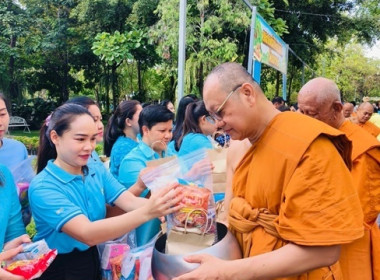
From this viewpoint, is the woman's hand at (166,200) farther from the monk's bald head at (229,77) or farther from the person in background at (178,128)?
the person in background at (178,128)

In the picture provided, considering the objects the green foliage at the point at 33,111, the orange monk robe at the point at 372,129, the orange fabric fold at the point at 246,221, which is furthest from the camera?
the green foliage at the point at 33,111

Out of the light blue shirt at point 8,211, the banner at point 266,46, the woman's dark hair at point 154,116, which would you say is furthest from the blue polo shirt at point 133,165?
the banner at point 266,46

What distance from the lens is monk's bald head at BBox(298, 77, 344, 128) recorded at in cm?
239

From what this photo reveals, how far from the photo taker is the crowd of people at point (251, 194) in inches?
50.2

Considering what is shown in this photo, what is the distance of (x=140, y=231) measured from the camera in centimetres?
268

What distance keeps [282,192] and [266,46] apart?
883cm

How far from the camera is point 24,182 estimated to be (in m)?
2.31

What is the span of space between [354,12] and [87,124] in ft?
62.0

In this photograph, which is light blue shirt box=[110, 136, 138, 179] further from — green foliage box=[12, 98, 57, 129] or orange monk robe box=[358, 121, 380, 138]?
green foliage box=[12, 98, 57, 129]

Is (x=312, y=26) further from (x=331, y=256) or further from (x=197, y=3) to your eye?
(x=331, y=256)

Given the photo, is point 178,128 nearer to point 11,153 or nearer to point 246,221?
point 11,153

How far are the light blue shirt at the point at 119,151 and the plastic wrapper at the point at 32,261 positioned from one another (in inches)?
72.2

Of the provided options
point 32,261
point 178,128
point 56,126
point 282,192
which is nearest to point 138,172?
point 56,126

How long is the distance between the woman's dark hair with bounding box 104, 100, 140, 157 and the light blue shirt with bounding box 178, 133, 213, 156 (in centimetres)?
68
